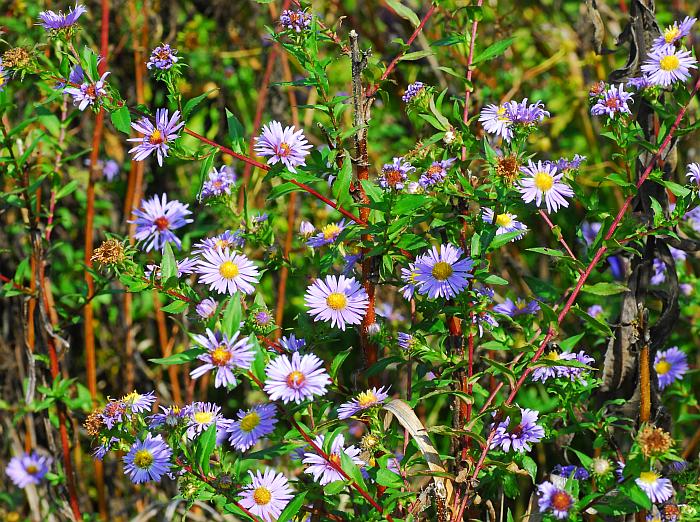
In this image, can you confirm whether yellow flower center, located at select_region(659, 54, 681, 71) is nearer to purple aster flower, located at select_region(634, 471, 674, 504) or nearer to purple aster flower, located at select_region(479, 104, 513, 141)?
purple aster flower, located at select_region(479, 104, 513, 141)

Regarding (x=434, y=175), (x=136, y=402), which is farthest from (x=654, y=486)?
(x=136, y=402)

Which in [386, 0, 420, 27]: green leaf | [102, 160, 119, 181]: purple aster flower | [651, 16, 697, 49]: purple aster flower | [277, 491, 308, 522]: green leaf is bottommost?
[277, 491, 308, 522]: green leaf

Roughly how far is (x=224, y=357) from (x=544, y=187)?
1.66 feet

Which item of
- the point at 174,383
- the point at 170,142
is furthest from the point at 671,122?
the point at 174,383

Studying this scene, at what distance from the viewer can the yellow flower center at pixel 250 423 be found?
115 centimetres

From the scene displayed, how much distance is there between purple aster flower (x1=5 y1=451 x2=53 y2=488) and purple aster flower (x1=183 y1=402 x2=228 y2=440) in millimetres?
878

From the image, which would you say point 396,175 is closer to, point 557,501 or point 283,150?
point 283,150

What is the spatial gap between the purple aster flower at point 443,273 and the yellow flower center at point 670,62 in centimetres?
42

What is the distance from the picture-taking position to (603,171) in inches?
102

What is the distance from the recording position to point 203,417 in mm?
1145

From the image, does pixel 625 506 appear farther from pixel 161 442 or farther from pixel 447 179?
pixel 161 442

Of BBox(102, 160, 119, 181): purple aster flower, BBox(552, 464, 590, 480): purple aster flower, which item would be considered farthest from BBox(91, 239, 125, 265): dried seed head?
BBox(102, 160, 119, 181): purple aster flower

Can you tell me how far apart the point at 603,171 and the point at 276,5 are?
1150 millimetres

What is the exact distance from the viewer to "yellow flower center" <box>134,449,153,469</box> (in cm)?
111
